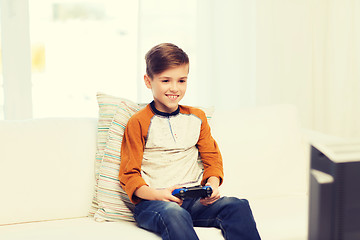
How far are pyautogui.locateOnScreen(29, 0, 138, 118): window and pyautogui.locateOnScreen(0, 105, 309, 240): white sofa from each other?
129 cm

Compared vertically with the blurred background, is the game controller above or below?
below

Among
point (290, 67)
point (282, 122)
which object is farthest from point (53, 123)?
point (290, 67)

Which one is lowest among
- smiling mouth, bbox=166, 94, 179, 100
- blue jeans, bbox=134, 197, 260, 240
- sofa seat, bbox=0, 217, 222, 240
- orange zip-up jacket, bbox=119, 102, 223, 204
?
sofa seat, bbox=0, 217, 222, 240

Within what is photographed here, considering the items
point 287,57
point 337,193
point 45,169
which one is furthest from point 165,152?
point 287,57

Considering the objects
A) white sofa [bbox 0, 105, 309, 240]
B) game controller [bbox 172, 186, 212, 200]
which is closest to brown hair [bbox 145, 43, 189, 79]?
white sofa [bbox 0, 105, 309, 240]

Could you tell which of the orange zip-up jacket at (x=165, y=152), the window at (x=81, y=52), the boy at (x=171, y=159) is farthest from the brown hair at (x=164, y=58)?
the window at (x=81, y=52)

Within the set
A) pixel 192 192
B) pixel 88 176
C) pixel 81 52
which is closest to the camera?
pixel 192 192

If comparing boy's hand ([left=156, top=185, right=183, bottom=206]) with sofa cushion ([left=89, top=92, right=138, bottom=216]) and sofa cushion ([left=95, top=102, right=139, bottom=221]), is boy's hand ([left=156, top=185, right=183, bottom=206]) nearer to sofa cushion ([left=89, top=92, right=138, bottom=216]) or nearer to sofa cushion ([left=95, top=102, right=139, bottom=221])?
sofa cushion ([left=95, top=102, right=139, bottom=221])

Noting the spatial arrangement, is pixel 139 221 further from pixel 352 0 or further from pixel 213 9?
pixel 352 0

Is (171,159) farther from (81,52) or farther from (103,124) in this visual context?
(81,52)

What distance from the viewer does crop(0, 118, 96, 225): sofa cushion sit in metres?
1.70

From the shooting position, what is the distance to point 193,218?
5.48 feet

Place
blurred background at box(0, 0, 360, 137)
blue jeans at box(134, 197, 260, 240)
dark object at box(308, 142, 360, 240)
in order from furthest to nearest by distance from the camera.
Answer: blurred background at box(0, 0, 360, 137) < blue jeans at box(134, 197, 260, 240) < dark object at box(308, 142, 360, 240)

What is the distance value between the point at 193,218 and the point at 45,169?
592 millimetres
